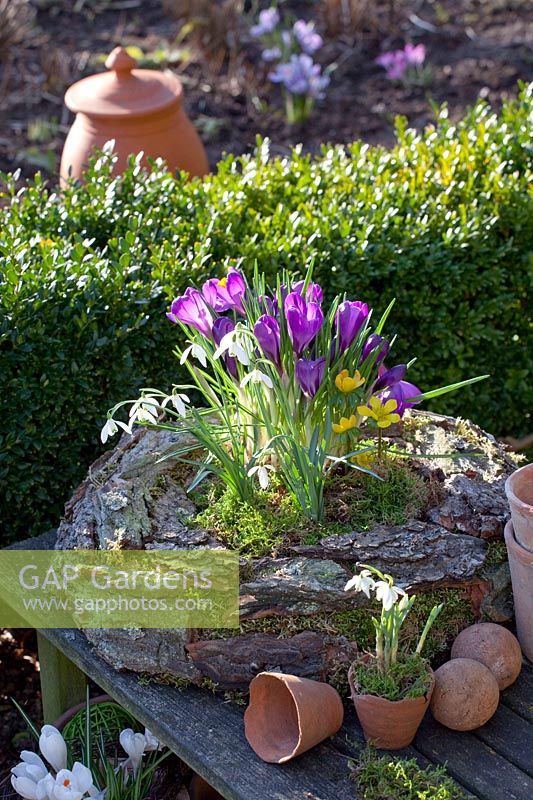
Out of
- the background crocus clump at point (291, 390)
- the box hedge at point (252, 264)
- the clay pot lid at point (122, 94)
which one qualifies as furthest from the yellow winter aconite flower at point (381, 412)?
the clay pot lid at point (122, 94)

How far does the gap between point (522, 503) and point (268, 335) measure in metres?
0.66

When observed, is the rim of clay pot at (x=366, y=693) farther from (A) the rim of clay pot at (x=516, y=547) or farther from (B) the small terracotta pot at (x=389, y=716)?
(A) the rim of clay pot at (x=516, y=547)

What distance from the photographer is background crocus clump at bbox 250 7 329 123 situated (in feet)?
19.8

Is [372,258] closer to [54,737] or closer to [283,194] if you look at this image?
[283,194]

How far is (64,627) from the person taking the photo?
8.06 ft

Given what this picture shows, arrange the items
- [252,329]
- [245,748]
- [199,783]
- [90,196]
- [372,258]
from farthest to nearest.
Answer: [90,196] < [372,258] < [199,783] < [252,329] < [245,748]

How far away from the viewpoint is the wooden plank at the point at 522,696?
220cm

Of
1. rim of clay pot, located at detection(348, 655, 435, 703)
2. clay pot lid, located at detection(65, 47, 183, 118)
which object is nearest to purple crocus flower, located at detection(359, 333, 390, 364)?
rim of clay pot, located at detection(348, 655, 435, 703)

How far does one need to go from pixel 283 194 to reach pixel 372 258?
51cm

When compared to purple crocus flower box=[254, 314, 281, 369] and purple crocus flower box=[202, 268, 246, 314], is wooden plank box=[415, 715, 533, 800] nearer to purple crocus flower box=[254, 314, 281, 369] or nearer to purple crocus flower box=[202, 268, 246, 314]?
purple crocus flower box=[254, 314, 281, 369]

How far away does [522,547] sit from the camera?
84.9 inches

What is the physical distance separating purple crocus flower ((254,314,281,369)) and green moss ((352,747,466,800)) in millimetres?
901

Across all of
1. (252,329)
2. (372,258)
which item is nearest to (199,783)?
(252,329)

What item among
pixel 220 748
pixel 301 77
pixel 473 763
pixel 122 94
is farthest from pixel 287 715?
pixel 301 77
